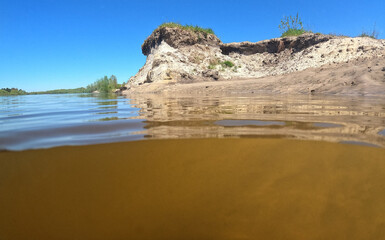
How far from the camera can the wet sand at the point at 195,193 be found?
55 centimetres

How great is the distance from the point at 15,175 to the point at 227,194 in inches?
32.7

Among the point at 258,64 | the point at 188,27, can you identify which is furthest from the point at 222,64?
the point at 188,27

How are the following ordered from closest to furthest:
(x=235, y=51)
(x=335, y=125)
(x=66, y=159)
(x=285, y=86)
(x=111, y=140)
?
(x=66, y=159) < (x=111, y=140) < (x=335, y=125) < (x=285, y=86) < (x=235, y=51)

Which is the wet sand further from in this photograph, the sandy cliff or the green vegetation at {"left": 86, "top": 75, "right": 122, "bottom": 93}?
the green vegetation at {"left": 86, "top": 75, "right": 122, "bottom": 93}

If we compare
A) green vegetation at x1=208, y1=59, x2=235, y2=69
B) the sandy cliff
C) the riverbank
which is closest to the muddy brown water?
the riverbank

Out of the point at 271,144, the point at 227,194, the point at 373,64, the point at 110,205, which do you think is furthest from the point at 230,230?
the point at 373,64

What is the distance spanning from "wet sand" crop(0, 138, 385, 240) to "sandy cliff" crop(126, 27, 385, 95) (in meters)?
6.41

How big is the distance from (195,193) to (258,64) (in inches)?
684

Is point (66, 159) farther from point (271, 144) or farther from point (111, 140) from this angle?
point (271, 144)

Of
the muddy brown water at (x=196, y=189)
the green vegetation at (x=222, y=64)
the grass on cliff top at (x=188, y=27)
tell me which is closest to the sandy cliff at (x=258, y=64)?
the green vegetation at (x=222, y=64)

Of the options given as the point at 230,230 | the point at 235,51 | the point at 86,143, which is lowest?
the point at 230,230

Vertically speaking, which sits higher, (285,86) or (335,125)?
(285,86)

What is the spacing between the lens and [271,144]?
3.65 feet

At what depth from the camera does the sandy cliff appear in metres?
7.06
